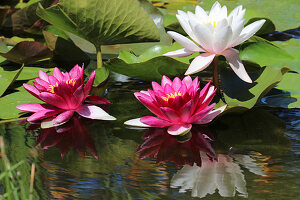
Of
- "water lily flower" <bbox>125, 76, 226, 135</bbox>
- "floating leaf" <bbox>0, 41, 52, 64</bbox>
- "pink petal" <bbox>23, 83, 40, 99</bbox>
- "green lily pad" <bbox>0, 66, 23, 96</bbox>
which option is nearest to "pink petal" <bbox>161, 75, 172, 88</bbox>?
"water lily flower" <bbox>125, 76, 226, 135</bbox>

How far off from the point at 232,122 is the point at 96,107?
396mm

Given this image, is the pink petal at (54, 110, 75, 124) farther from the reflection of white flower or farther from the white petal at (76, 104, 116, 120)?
the reflection of white flower

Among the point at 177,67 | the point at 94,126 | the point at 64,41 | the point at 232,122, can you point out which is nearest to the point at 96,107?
the point at 94,126

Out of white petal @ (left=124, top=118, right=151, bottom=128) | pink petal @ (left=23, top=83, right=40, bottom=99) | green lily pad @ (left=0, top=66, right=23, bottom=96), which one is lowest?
green lily pad @ (left=0, top=66, right=23, bottom=96)

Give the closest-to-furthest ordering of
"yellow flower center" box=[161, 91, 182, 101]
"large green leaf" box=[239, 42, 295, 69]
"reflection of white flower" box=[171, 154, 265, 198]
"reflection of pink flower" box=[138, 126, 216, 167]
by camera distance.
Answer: "reflection of white flower" box=[171, 154, 265, 198] < "reflection of pink flower" box=[138, 126, 216, 167] < "yellow flower center" box=[161, 91, 182, 101] < "large green leaf" box=[239, 42, 295, 69]

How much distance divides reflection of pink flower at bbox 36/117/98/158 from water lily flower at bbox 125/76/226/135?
129mm

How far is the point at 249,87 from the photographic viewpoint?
1415mm

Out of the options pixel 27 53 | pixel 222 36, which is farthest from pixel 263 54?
pixel 27 53

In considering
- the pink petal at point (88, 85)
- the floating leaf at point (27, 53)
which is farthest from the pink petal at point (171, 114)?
the floating leaf at point (27, 53)

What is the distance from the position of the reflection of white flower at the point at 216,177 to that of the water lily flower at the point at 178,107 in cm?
14

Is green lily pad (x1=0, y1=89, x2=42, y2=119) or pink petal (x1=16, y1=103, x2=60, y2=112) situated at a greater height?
pink petal (x1=16, y1=103, x2=60, y2=112)

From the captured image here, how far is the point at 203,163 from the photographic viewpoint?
115 cm

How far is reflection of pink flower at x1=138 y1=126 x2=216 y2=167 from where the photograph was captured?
46.4 inches

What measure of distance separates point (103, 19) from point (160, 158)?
59 cm
